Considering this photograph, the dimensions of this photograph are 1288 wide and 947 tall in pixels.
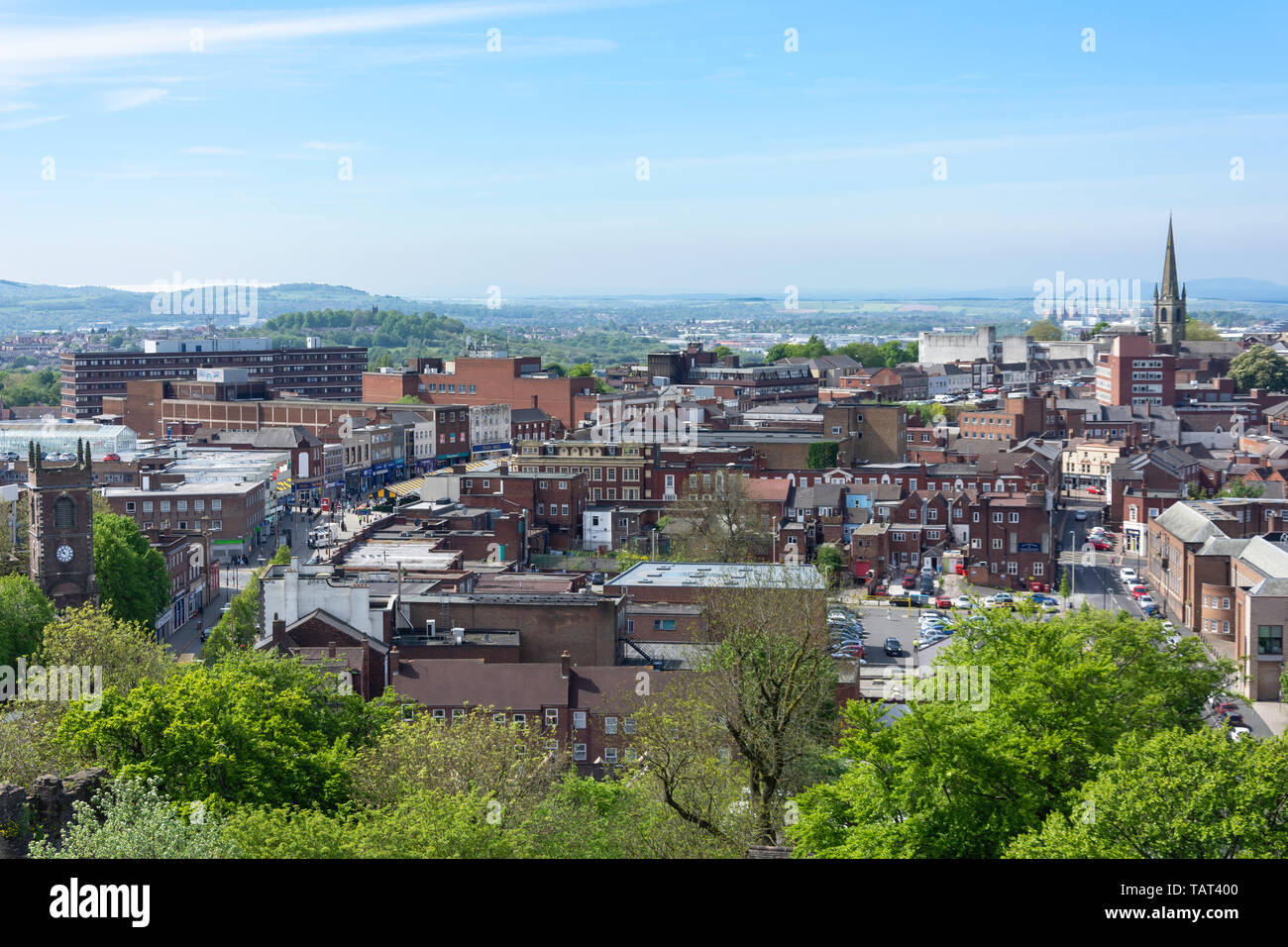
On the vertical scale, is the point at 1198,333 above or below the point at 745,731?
above

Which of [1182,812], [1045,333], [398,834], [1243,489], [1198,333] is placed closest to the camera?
[1182,812]

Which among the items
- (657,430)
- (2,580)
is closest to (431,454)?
(657,430)

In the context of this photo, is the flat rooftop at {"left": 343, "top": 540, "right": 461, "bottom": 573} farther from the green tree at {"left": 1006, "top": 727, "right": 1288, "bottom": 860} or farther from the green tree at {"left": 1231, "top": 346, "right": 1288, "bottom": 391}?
the green tree at {"left": 1231, "top": 346, "right": 1288, "bottom": 391}

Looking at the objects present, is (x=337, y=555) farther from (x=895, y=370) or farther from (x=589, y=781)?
(x=895, y=370)

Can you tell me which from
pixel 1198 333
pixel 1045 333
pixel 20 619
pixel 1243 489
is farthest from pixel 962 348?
pixel 20 619

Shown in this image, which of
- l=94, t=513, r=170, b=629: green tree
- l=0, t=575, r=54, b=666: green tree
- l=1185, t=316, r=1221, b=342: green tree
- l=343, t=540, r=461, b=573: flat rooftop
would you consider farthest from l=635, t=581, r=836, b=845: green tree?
l=1185, t=316, r=1221, b=342: green tree

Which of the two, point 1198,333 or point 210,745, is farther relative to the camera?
point 1198,333

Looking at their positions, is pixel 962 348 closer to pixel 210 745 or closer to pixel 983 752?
pixel 210 745
